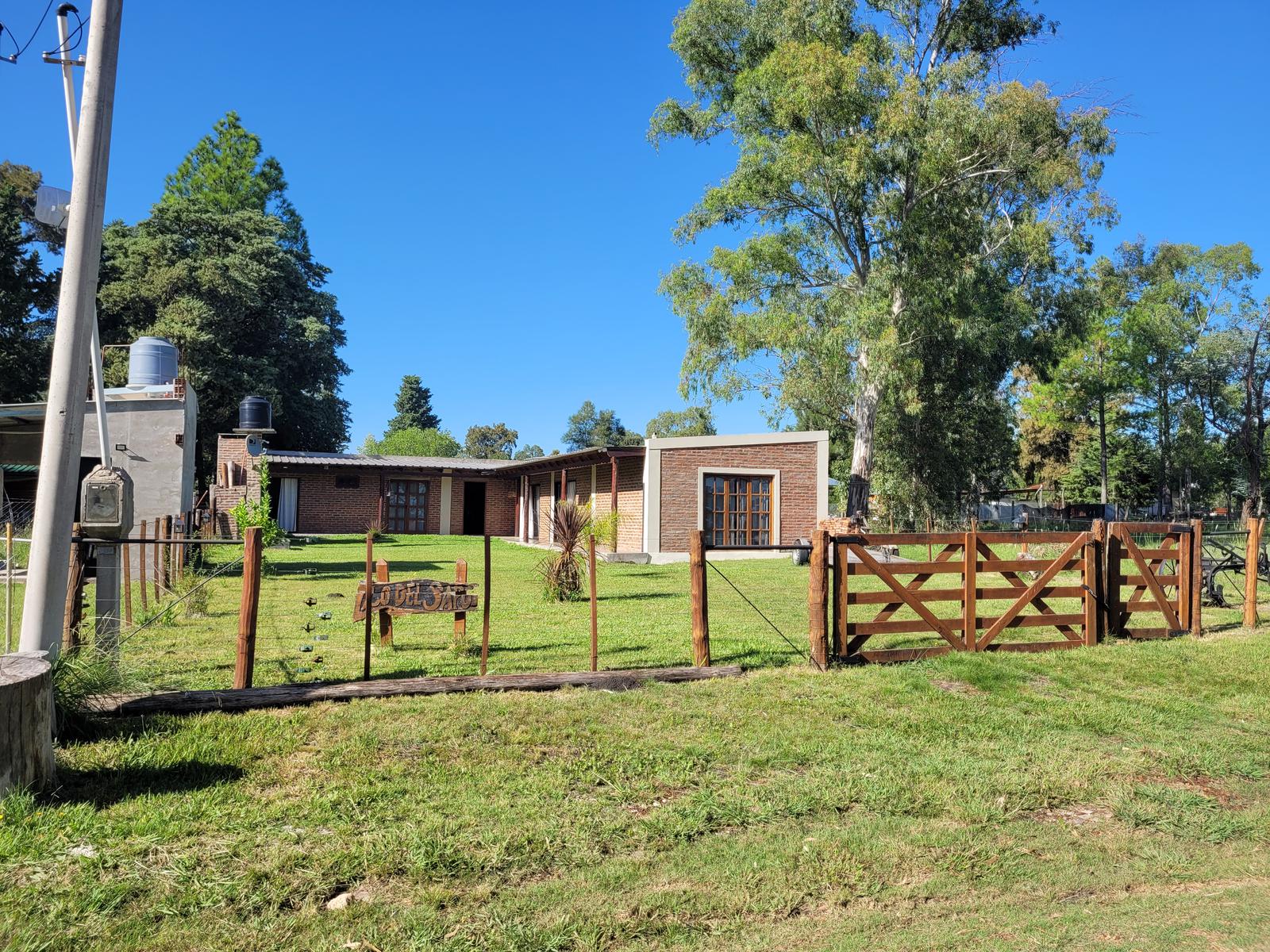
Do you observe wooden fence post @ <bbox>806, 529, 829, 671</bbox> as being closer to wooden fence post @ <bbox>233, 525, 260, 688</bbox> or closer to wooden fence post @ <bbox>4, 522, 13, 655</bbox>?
wooden fence post @ <bbox>233, 525, 260, 688</bbox>

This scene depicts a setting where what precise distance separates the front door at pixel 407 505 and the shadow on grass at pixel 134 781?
28884 millimetres

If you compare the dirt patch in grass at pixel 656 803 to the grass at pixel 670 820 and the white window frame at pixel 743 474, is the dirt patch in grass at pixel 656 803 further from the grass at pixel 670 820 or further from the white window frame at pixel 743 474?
the white window frame at pixel 743 474

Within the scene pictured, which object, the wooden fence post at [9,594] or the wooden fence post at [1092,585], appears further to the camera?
the wooden fence post at [1092,585]

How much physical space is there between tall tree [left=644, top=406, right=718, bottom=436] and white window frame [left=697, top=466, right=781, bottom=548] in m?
46.8

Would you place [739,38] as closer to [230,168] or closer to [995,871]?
[995,871]

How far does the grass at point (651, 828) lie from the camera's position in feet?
11.8

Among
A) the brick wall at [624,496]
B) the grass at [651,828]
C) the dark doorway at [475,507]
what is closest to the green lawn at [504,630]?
the grass at [651,828]

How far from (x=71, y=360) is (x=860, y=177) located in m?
19.7

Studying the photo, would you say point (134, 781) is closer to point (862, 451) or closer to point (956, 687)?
point (956, 687)

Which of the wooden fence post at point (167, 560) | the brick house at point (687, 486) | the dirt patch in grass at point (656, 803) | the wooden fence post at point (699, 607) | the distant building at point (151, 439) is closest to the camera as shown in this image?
the dirt patch in grass at point (656, 803)

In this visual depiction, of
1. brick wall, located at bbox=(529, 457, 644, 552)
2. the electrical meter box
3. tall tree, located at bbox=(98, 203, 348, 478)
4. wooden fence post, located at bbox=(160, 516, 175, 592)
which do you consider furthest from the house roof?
the electrical meter box

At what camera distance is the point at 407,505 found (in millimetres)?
33344

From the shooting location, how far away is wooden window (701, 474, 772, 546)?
22.6 metres

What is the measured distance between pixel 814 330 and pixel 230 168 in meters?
35.3
